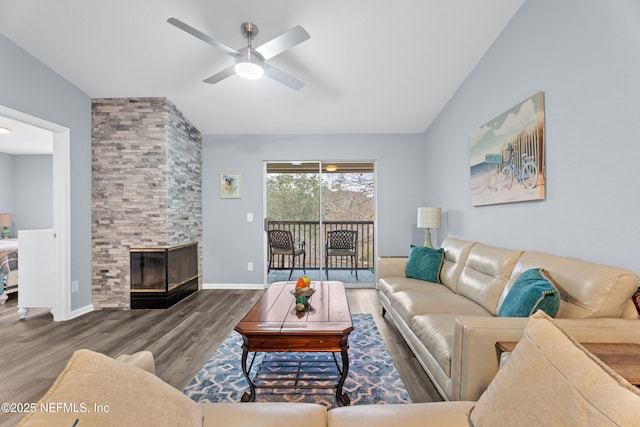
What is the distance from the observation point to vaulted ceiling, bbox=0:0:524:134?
7.88 feet

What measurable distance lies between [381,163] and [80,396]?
4.56 metres

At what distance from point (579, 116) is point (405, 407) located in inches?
80.3

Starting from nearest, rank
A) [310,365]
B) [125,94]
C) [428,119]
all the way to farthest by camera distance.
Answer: [310,365] → [125,94] → [428,119]

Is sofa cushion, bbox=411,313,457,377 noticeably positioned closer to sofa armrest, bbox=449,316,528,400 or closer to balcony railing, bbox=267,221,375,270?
sofa armrest, bbox=449,316,528,400

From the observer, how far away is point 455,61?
3.08m

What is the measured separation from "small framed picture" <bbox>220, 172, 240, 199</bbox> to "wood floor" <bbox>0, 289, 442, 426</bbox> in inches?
66.0

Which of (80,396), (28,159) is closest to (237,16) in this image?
(80,396)

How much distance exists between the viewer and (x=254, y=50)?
232 centimetres

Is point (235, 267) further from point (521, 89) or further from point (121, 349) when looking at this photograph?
point (521, 89)

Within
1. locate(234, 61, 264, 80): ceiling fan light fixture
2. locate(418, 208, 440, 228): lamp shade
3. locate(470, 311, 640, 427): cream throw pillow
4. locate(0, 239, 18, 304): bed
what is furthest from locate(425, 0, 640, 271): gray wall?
locate(0, 239, 18, 304): bed

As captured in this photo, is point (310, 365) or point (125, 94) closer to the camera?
point (310, 365)

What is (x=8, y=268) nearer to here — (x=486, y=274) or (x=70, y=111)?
(x=70, y=111)

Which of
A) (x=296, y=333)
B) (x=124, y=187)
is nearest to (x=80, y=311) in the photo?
(x=124, y=187)

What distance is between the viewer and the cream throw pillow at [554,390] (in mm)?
567
